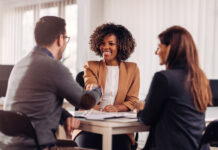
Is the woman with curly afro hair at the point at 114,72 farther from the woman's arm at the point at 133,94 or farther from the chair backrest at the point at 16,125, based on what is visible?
the chair backrest at the point at 16,125

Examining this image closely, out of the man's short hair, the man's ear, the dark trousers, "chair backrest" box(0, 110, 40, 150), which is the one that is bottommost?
the dark trousers

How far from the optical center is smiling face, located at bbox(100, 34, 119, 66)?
9.18 feet

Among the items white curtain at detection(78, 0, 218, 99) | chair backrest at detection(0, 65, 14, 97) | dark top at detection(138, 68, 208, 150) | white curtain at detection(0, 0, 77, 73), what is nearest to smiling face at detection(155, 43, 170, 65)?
dark top at detection(138, 68, 208, 150)

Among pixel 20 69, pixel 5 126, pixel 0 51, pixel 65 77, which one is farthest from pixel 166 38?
pixel 0 51

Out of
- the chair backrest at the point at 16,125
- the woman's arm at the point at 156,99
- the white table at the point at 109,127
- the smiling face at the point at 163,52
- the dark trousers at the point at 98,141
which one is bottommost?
the dark trousers at the point at 98,141

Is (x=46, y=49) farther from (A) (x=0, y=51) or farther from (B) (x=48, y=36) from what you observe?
(A) (x=0, y=51)

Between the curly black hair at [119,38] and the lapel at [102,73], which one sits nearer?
the lapel at [102,73]

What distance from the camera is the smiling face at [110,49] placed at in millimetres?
2799

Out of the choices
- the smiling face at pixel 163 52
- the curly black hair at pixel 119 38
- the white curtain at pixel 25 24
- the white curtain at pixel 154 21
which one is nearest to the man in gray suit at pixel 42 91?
the smiling face at pixel 163 52

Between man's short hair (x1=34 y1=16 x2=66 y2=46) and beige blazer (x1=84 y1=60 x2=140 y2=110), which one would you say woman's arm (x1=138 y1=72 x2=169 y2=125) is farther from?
beige blazer (x1=84 y1=60 x2=140 y2=110)

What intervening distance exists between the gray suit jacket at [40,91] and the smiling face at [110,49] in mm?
1006

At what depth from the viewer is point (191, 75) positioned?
1812 millimetres

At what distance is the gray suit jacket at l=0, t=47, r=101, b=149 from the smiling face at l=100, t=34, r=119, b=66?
1.01m

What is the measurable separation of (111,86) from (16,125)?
3.88 ft
